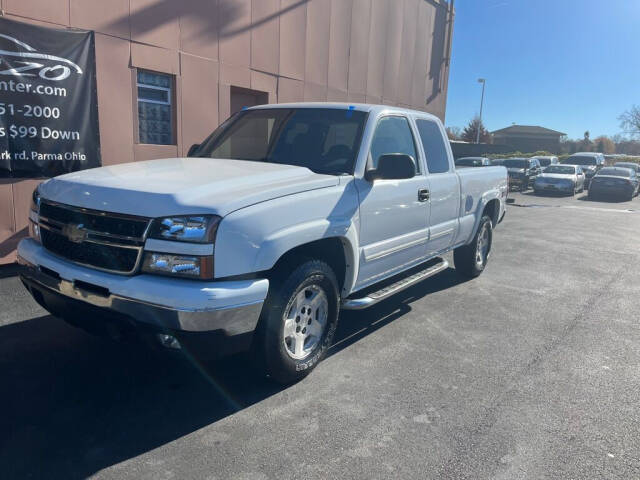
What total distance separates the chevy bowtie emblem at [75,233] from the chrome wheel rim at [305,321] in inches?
51.7

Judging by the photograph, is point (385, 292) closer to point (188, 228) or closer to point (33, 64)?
point (188, 228)

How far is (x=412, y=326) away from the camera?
4.83 metres

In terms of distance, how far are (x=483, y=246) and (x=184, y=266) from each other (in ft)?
16.9

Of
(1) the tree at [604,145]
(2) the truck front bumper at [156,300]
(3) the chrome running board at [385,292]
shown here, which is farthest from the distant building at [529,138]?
(2) the truck front bumper at [156,300]

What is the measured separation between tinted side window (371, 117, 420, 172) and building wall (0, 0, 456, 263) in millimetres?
4584

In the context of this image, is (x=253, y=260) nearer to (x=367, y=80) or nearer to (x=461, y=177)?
(x=461, y=177)

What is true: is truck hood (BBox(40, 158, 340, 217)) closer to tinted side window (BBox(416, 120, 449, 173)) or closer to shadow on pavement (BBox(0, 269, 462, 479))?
shadow on pavement (BBox(0, 269, 462, 479))

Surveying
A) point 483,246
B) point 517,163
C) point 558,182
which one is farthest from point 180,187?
point 517,163

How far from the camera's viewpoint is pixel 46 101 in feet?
21.1

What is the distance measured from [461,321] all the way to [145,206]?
344cm

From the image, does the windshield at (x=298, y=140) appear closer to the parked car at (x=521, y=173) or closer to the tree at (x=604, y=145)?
the parked car at (x=521, y=173)

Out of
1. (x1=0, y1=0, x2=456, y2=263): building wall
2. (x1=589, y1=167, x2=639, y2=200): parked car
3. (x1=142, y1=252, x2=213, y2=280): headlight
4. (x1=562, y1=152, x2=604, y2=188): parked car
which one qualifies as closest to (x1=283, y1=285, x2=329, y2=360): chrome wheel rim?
(x1=142, y1=252, x2=213, y2=280): headlight

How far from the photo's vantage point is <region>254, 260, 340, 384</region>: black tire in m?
3.17

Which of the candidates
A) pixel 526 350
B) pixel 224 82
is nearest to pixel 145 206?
Result: pixel 526 350
